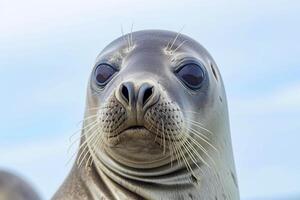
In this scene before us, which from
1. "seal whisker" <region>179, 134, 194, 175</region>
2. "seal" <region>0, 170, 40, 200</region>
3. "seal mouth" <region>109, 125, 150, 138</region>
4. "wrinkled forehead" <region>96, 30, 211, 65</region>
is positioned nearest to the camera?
"seal" <region>0, 170, 40, 200</region>

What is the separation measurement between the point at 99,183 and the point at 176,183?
714 millimetres

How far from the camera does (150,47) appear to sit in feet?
18.9

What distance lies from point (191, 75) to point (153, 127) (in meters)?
1.03

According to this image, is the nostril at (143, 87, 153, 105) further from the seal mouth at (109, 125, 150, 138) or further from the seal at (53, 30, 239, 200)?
the seal mouth at (109, 125, 150, 138)

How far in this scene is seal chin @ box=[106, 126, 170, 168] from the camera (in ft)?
16.4

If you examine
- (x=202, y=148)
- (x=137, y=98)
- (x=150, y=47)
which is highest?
(x=150, y=47)

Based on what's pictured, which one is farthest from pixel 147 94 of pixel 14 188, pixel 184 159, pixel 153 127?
pixel 14 188

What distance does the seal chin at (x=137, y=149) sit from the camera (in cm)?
499

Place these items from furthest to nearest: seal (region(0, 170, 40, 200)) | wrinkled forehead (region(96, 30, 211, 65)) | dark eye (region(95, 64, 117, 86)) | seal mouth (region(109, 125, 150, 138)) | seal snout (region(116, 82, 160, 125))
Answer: dark eye (region(95, 64, 117, 86))
wrinkled forehead (region(96, 30, 211, 65))
seal mouth (region(109, 125, 150, 138))
seal snout (region(116, 82, 160, 125))
seal (region(0, 170, 40, 200))

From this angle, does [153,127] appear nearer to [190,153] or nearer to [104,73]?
[190,153]

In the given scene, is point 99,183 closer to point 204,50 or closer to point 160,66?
point 160,66

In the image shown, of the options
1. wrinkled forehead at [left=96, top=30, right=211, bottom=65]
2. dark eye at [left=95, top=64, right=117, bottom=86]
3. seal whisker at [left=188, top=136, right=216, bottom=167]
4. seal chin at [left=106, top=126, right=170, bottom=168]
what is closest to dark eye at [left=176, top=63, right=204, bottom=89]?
wrinkled forehead at [left=96, top=30, right=211, bottom=65]

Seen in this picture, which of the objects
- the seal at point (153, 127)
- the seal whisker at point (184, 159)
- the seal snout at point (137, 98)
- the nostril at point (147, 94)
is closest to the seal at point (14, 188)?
the seal at point (153, 127)

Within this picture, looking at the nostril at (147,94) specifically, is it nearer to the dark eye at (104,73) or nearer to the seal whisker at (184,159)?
the seal whisker at (184,159)
